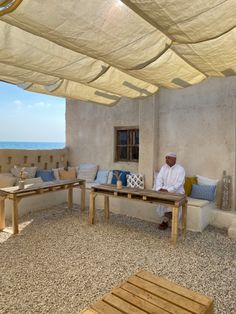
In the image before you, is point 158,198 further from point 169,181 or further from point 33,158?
point 33,158

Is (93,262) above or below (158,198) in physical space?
below

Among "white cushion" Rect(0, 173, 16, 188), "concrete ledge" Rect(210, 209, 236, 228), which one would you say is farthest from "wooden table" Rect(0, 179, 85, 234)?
"concrete ledge" Rect(210, 209, 236, 228)

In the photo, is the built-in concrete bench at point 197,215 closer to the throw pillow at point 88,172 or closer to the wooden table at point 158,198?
the wooden table at point 158,198

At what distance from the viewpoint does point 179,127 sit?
5492 mm

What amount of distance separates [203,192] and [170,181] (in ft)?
2.56

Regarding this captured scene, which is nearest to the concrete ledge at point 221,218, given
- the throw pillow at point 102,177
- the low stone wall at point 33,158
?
the throw pillow at point 102,177

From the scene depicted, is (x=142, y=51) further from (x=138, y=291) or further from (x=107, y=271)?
(x=107, y=271)

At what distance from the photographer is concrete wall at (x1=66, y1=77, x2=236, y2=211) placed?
4.87 metres

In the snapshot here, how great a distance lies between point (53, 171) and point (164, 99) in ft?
11.8

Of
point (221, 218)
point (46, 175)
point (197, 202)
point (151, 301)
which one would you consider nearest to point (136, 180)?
point (197, 202)

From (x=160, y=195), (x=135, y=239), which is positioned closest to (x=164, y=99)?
(x=160, y=195)

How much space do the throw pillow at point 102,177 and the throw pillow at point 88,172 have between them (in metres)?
0.18

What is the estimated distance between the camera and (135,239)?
154 inches

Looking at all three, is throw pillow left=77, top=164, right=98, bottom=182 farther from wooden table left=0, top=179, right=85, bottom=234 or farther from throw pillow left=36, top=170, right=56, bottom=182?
wooden table left=0, top=179, right=85, bottom=234
